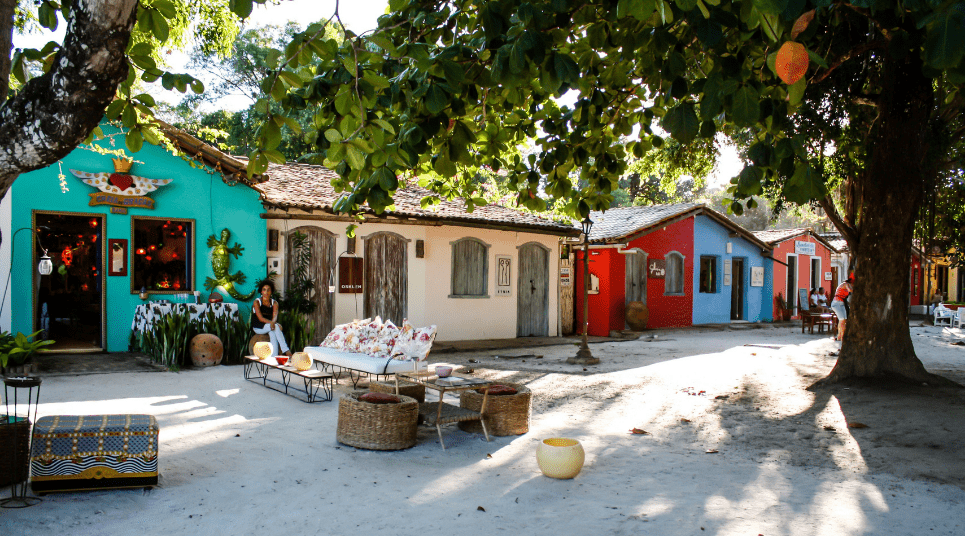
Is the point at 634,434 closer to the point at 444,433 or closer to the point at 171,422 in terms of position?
the point at 444,433

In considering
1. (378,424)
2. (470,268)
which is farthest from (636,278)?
(378,424)

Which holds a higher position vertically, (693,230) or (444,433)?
(693,230)

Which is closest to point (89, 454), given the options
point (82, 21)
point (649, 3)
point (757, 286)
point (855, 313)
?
point (82, 21)

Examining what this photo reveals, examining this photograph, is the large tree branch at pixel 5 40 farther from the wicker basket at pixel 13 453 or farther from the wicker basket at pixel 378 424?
the wicker basket at pixel 378 424

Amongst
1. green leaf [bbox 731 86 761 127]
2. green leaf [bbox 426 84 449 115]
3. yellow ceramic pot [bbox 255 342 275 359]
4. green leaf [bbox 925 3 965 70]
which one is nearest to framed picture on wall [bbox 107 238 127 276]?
yellow ceramic pot [bbox 255 342 275 359]

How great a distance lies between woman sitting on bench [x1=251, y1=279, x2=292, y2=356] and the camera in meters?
9.94

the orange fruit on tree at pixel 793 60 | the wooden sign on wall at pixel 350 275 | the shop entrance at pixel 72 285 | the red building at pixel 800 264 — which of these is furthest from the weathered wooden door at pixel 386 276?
the red building at pixel 800 264

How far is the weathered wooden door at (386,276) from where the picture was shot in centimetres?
1264

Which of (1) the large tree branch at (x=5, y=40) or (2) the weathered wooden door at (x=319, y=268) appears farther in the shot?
(2) the weathered wooden door at (x=319, y=268)

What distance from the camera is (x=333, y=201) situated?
11.3 m

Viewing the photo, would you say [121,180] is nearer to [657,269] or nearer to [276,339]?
[276,339]

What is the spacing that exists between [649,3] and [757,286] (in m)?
21.5

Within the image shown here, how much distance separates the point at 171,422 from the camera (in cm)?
629

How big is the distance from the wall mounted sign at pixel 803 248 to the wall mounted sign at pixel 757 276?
2.34 meters
